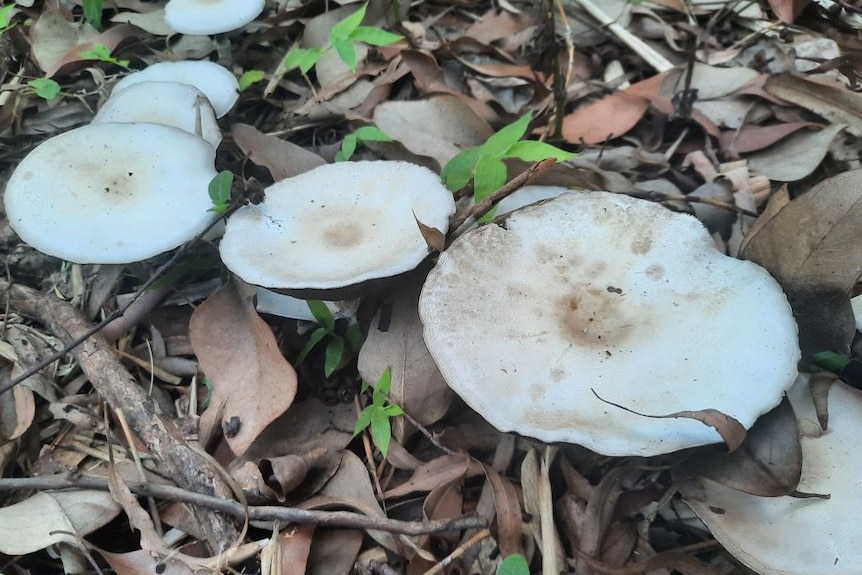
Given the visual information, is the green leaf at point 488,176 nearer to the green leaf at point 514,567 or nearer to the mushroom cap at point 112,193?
the mushroom cap at point 112,193

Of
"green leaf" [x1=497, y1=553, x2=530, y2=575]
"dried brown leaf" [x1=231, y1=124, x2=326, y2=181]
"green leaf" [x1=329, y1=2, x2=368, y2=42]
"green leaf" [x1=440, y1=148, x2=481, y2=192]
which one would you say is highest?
"green leaf" [x1=329, y1=2, x2=368, y2=42]

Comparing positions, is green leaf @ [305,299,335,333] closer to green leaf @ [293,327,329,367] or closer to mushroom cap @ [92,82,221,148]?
green leaf @ [293,327,329,367]

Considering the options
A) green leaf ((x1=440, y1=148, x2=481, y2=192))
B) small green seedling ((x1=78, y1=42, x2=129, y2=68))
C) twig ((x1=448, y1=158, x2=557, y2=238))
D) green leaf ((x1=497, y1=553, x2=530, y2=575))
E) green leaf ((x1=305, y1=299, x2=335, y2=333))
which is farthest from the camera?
small green seedling ((x1=78, y1=42, x2=129, y2=68))

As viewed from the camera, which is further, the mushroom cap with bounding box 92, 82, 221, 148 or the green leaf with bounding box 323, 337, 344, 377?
the mushroom cap with bounding box 92, 82, 221, 148

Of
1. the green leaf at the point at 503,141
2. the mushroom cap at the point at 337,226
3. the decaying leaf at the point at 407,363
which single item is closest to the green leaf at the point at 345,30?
the mushroom cap at the point at 337,226

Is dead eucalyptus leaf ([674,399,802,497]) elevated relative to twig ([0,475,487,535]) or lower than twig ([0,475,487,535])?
elevated

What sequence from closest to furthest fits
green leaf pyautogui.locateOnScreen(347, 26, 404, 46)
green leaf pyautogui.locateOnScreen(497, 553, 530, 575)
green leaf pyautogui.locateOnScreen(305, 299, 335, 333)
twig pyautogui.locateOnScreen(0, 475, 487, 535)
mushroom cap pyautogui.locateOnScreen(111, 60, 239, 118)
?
green leaf pyautogui.locateOnScreen(497, 553, 530, 575) → twig pyautogui.locateOnScreen(0, 475, 487, 535) → green leaf pyautogui.locateOnScreen(305, 299, 335, 333) → green leaf pyautogui.locateOnScreen(347, 26, 404, 46) → mushroom cap pyautogui.locateOnScreen(111, 60, 239, 118)

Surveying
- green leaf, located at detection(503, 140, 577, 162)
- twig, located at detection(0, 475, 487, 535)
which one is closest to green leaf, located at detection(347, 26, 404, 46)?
green leaf, located at detection(503, 140, 577, 162)
